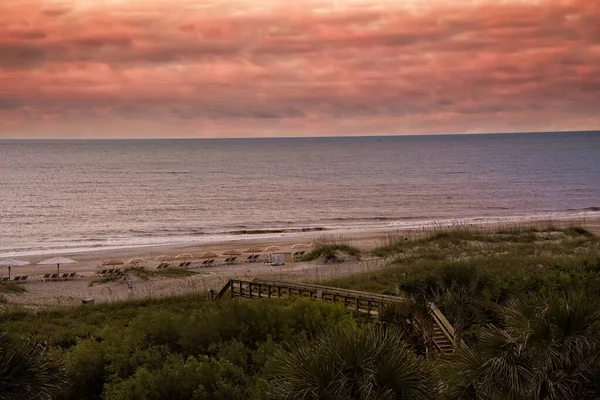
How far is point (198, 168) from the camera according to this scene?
604 feet

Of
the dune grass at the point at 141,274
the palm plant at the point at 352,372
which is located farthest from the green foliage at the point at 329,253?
the palm plant at the point at 352,372

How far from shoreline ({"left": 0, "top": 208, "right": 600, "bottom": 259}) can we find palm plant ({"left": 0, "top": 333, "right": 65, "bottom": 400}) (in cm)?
4574

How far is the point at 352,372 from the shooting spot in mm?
9867

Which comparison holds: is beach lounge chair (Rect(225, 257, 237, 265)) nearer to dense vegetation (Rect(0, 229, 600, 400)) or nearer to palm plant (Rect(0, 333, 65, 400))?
dense vegetation (Rect(0, 229, 600, 400))

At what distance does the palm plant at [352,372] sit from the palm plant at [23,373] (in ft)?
12.5

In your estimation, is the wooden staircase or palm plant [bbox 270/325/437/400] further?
the wooden staircase

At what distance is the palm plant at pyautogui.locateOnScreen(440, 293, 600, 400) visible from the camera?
34.1ft

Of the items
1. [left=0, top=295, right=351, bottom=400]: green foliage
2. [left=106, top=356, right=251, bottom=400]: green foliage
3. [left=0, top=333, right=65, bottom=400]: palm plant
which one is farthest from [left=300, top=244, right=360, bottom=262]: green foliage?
[left=0, top=333, right=65, bottom=400]: palm plant

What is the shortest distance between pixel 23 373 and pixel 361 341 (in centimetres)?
534

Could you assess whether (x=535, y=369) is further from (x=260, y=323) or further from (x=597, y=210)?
(x=597, y=210)

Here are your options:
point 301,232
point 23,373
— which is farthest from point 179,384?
point 301,232

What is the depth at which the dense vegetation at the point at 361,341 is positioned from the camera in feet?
33.5

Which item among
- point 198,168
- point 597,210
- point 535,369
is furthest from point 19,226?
point 198,168

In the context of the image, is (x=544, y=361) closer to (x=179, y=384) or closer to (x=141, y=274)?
(x=179, y=384)
